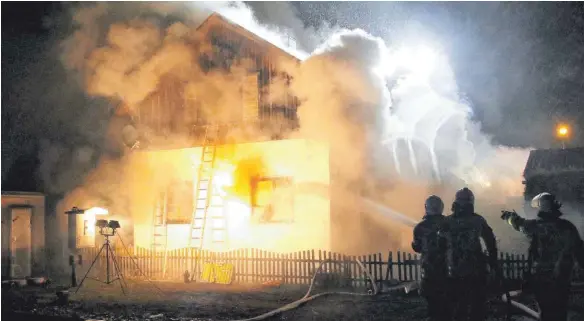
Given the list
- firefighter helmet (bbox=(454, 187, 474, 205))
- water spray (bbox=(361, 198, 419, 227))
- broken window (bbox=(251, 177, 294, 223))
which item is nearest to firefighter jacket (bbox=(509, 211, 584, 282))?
firefighter helmet (bbox=(454, 187, 474, 205))

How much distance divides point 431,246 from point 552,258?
1.41 meters

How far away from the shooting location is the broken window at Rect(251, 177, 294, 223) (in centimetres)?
1568

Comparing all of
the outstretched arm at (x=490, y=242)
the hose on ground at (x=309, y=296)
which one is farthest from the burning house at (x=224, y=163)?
the outstretched arm at (x=490, y=242)

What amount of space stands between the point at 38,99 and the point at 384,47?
1649 centimetres

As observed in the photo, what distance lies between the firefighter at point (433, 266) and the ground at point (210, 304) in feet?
9.37

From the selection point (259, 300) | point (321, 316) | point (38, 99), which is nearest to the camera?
point (321, 316)

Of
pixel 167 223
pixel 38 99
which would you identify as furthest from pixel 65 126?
pixel 167 223

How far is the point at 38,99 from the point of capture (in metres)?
23.5

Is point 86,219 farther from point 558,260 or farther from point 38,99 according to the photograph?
point 558,260

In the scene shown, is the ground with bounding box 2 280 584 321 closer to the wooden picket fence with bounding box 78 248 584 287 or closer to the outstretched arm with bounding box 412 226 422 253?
the wooden picket fence with bounding box 78 248 584 287

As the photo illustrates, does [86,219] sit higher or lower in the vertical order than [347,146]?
lower

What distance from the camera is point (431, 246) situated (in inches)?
243

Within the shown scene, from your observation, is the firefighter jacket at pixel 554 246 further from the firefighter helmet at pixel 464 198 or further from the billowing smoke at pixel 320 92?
the billowing smoke at pixel 320 92

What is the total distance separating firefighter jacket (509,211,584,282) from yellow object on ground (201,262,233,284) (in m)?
9.71
